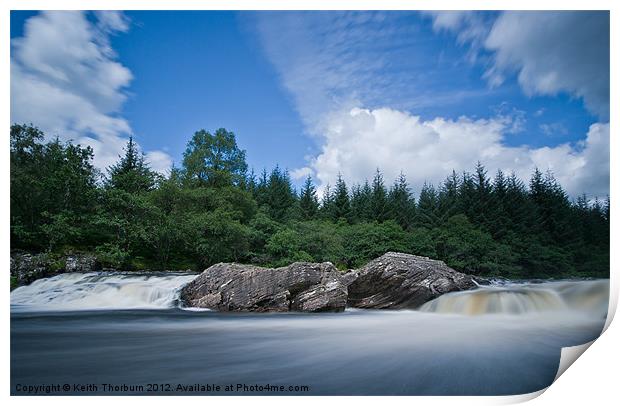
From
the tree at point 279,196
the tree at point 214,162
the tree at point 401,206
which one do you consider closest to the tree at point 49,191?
the tree at point 214,162

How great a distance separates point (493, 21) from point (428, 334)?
3034mm

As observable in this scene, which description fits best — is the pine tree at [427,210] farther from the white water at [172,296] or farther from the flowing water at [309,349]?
the flowing water at [309,349]

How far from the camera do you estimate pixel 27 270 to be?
12.9 feet

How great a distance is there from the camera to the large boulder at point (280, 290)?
5066 millimetres

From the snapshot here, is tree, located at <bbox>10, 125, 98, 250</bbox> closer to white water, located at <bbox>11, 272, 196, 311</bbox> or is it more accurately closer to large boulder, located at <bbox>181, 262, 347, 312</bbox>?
white water, located at <bbox>11, 272, 196, 311</bbox>

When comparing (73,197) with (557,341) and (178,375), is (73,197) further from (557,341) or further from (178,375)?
(557,341)

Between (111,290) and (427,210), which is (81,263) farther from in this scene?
(427,210)

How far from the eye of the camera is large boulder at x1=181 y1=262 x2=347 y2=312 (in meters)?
5.07

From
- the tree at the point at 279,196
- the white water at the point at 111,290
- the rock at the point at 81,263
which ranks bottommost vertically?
the white water at the point at 111,290

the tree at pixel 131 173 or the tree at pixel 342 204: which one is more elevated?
the tree at pixel 131 173

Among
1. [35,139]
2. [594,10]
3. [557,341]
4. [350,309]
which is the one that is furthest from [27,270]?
[594,10]

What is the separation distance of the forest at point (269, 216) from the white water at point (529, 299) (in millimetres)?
163

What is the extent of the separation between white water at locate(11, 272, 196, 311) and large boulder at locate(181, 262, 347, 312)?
32.5 inches

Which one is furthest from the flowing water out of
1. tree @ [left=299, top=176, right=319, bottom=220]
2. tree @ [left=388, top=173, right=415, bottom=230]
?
tree @ [left=299, top=176, right=319, bottom=220]
